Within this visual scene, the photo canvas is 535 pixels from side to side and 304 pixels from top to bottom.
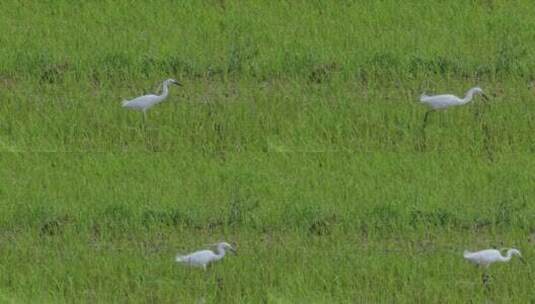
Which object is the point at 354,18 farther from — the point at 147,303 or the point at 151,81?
the point at 147,303

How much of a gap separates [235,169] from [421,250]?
1.46 metres

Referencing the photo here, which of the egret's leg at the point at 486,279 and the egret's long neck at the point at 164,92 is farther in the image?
the egret's long neck at the point at 164,92

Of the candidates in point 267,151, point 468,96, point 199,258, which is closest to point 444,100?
point 468,96

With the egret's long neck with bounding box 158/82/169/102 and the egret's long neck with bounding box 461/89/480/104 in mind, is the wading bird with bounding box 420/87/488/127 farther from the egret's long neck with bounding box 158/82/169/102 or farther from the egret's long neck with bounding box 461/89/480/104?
the egret's long neck with bounding box 158/82/169/102

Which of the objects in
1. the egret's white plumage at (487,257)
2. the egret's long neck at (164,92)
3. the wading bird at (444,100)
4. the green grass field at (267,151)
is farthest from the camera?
the egret's long neck at (164,92)

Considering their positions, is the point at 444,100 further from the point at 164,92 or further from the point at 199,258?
the point at 199,258

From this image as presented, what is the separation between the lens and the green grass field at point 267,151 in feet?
34.4

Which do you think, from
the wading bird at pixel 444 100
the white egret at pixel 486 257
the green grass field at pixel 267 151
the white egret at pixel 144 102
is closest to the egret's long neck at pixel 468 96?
the wading bird at pixel 444 100

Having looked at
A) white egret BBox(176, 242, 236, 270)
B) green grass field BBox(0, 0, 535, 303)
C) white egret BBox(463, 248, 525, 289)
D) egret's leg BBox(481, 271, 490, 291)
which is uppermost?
green grass field BBox(0, 0, 535, 303)

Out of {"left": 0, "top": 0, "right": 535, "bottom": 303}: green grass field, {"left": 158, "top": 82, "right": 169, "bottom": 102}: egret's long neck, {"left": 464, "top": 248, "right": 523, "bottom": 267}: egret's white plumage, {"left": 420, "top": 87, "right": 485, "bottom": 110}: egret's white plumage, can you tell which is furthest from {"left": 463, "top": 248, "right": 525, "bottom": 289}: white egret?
{"left": 158, "top": 82, "right": 169, "bottom": 102}: egret's long neck

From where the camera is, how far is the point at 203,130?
12.2m

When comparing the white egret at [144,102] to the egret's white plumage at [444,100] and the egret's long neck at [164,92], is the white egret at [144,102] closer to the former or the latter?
the egret's long neck at [164,92]

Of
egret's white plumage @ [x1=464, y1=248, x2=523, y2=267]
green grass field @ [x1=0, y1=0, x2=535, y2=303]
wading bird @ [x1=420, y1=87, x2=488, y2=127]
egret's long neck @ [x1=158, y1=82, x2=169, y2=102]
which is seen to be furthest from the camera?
egret's long neck @ [x1=158, y1=82, x2=169, y2=102]

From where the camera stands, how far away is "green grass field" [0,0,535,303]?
10500 millimetres
